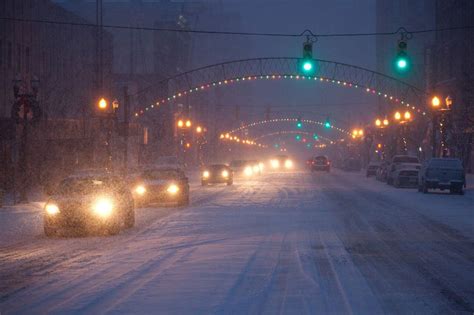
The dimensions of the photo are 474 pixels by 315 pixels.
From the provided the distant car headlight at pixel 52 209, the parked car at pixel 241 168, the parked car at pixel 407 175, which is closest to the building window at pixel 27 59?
the parked car at pixel 407 175

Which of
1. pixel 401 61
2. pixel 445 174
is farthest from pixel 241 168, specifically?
pixel 401 61

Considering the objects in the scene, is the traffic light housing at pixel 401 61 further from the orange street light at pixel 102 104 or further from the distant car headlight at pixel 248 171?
the distant car headlight at pixel 248 171

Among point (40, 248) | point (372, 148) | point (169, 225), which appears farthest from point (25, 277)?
point (372, 148)

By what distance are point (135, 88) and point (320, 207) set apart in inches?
2948

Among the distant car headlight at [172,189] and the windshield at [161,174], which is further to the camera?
the windshield at [161,174]

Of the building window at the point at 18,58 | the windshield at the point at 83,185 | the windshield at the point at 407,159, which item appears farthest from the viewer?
the windshield at the point at 407,159

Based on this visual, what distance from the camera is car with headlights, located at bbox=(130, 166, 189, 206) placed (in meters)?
34.3

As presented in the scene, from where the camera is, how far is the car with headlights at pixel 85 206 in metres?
21.7

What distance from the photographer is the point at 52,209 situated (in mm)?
21656

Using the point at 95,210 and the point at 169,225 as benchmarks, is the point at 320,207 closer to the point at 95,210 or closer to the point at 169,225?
the point at 169,225

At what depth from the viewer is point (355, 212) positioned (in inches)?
1213

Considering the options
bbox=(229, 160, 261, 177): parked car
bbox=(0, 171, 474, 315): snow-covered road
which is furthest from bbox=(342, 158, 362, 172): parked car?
bbox=(0, 171, 474, 315): snow-covered road

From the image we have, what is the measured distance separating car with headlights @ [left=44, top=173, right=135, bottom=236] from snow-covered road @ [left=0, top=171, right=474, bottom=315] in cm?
63

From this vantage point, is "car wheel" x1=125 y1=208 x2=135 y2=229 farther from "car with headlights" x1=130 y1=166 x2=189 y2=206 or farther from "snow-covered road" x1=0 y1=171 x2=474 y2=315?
"car with headlights" x1=130 y1=166 x2=189 y2=206
